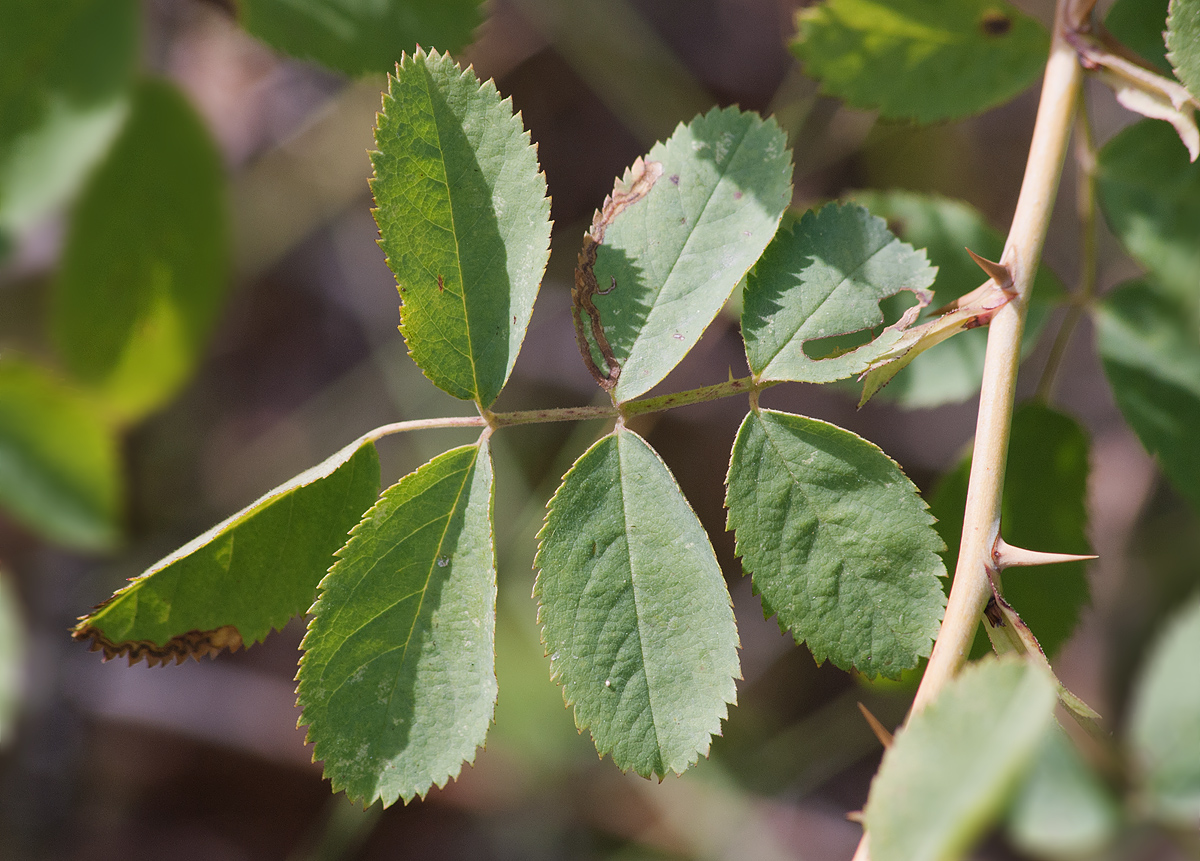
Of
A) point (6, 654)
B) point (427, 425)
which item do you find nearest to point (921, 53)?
point (427, 425)

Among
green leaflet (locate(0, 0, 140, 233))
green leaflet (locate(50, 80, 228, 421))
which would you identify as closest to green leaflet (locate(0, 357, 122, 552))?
green leaflet (locate(50, 80, 228, 421))

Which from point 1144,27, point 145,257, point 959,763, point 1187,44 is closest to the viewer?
point 959,763

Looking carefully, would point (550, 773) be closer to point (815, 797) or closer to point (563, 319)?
point (815, 797)

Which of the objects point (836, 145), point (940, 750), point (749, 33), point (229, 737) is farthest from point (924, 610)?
point (229, 737)

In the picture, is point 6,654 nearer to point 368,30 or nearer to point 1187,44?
point 368,30

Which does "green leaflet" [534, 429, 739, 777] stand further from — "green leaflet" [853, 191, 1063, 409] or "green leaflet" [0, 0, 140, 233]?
"green leaflet" [0, 0, 140, 233]

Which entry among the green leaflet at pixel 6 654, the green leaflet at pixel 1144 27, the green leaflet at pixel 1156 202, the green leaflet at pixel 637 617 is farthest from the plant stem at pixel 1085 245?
the green leaflet at pixel 6 654
